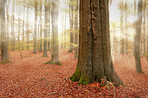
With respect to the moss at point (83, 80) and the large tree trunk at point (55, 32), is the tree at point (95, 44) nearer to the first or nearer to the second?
the moss at point (83, 80)

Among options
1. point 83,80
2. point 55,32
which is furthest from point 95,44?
point 55,32

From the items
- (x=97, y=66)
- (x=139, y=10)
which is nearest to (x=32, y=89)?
(x=97, y=66)

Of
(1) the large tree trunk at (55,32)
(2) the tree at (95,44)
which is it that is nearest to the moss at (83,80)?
(2) the tree at (95,44)

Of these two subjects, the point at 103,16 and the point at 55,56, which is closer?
the point at 103,16

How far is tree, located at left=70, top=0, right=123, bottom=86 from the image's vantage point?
152 inches

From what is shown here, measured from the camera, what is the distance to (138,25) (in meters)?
7.94

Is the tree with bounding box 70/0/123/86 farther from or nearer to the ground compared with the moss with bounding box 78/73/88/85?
farther from the ground

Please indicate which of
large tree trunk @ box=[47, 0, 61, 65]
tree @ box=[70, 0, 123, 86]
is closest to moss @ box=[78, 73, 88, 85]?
tree @ box=[70, 0, 123, 86]

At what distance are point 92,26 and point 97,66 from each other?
5.52 ft

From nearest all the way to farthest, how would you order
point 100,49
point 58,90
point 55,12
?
point 58,90 → point 100,49 → point 55,12

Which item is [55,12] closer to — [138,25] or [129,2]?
[138,25]

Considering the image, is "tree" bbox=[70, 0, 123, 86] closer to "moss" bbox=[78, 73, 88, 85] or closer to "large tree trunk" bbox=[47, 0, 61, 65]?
"moss" bbox=[78, 73, 88, 85]

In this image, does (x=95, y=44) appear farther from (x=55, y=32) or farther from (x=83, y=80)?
(x=55, y=32)

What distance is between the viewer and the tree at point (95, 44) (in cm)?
386
